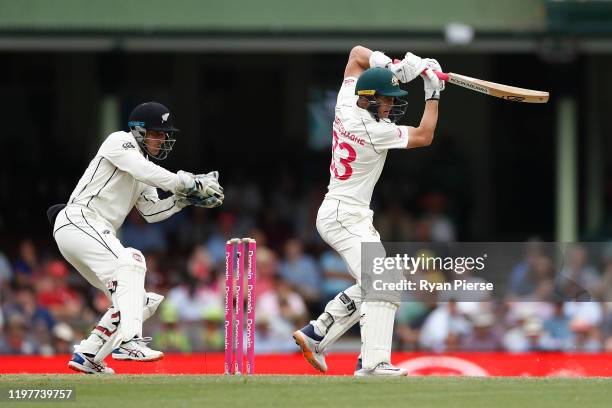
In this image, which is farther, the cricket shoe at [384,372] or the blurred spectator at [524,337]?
the blurred spectator at [524,337]

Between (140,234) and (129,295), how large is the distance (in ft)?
22.4

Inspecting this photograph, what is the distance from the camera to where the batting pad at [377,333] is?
8.29 metres

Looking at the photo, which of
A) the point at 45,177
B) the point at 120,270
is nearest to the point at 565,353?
the point at 120,270

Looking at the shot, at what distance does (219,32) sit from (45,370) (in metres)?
4.78

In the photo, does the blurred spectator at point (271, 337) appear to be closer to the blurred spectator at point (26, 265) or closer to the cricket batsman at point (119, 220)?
the blurred spectator at point (26, 265)

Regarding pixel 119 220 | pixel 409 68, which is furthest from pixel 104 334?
pixel 409 68

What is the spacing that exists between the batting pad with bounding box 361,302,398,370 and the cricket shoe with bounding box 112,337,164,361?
1.23 m

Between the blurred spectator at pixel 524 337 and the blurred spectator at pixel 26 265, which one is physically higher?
the blurred spectator at pixel 26 265

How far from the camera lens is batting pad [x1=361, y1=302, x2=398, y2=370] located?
8.29 metres

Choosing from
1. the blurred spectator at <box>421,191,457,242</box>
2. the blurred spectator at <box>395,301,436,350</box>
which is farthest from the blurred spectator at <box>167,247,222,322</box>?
the blurred spectator at <box>421,191,457,242</box>

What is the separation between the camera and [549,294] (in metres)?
9.62

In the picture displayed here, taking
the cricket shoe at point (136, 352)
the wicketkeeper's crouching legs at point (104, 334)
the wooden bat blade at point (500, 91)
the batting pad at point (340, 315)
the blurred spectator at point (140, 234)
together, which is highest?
the blurred spectator at point (140, 234)

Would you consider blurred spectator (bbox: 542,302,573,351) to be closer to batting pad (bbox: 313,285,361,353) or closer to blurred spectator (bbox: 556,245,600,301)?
blurred spectator (bbox: 556,245,600,301)

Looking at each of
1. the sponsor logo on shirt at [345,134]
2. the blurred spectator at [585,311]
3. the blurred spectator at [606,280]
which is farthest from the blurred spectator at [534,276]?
the sponsor logo on shirt at [345,134]
